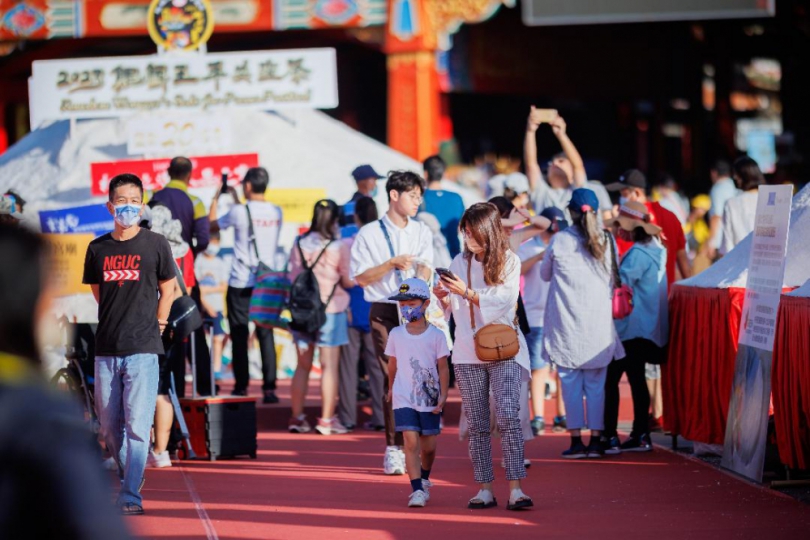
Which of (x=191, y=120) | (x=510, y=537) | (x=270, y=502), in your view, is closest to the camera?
(x=510, y=537)

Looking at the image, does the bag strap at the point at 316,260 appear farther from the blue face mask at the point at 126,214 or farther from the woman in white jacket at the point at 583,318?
the blue face mask at the point at 126,214

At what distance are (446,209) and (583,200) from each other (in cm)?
243

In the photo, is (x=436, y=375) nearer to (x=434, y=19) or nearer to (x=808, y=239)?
(x=808, y=239)

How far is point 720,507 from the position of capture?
703 centimetres

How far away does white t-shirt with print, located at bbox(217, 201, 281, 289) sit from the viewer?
11.3 metres

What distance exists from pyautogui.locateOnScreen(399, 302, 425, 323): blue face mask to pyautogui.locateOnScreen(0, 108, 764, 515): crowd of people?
0.01m

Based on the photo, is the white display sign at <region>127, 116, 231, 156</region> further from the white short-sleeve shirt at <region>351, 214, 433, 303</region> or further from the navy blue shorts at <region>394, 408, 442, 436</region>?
the navy blue shorts at <region>394, 408, 442, 436</region>

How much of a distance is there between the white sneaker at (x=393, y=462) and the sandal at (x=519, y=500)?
1.52 m

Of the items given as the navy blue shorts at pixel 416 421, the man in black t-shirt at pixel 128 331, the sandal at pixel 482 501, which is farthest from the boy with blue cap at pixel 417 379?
the man in black t-shirt at pixel 128 331

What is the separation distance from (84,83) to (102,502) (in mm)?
13171

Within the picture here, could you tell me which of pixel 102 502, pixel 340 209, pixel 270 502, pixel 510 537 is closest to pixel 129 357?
pixel 270 502

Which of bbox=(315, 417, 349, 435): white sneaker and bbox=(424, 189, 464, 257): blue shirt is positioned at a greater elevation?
bbox=(424, 189, 464, 257): blue shirt

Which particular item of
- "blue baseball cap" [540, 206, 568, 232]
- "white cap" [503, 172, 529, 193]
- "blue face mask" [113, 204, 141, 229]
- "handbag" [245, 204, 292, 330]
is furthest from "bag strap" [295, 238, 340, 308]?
"blue face mask" [113, 204, 141, 229]

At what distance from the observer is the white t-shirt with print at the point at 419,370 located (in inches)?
284
